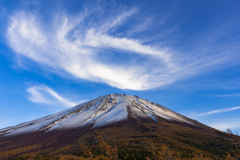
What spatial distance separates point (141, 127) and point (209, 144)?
19755mm

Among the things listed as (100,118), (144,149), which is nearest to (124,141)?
(144,149)

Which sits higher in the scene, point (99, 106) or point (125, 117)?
point (99, 106)

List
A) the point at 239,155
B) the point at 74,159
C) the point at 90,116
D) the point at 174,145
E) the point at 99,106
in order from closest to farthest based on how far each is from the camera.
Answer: the point at 74,159 < the point at 239,155 < the point at 174,145 < the point at 90,116 < the point at 99,106

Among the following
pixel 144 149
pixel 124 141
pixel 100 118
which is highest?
pixel 100 118

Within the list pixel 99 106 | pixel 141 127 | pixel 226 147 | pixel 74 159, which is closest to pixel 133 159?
pixel 74 159

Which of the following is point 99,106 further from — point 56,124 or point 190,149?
point 190,149

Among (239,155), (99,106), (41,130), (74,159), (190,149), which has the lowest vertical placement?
(239,155)

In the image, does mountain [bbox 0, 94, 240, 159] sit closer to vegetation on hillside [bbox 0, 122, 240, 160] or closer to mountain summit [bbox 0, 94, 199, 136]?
vegetation on hillside [bbox 0, 122, 240, 160]

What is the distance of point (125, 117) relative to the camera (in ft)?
→ 187

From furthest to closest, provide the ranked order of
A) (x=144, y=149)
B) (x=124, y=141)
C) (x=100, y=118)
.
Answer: (x=100, y=118) → (x=124, y=141) → (x=144, y=149)

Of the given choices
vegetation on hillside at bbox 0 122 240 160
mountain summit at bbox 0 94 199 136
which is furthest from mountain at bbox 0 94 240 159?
mountain summit at bbox 0 94 199 136

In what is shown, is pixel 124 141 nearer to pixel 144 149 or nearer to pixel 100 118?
pixel 144 149

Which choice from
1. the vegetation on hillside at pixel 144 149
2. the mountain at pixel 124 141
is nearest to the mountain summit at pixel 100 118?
the mountain at pixel 124 141

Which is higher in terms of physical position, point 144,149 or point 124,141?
point 124,141
